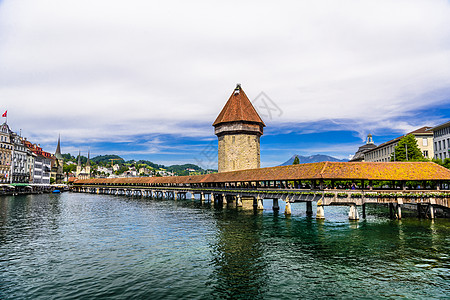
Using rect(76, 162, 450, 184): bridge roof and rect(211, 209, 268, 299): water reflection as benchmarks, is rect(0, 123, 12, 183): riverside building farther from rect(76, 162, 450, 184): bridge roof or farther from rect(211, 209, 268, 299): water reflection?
rect(211, 209, 268, 299): water reflection

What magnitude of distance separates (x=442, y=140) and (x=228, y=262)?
213ft

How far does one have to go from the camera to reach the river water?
12305 millimetres

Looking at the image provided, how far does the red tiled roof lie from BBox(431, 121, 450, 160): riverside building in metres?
36.3

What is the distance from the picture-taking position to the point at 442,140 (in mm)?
62938

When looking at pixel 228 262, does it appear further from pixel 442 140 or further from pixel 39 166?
pixel 39 166

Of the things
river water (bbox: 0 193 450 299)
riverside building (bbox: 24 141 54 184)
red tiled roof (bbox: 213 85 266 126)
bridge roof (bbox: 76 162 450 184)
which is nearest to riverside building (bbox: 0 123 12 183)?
riverside building (bbox: 24 141 54 184)

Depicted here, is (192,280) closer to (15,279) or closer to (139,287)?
(139,287)

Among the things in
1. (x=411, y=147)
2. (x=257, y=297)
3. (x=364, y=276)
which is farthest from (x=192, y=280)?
(x=411, y=147)

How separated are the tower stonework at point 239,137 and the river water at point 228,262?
3814 centimetres

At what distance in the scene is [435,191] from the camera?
1149 inches

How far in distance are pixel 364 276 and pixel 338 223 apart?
1615cm

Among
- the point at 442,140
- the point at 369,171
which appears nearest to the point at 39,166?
the point at 369,171

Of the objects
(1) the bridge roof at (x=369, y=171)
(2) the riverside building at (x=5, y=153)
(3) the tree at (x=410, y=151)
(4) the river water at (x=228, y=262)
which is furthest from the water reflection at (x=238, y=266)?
(2) the riverside building at (x=5, y=153)

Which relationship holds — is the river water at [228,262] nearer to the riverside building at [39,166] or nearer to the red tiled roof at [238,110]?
the red tiled roof at [238,110]
